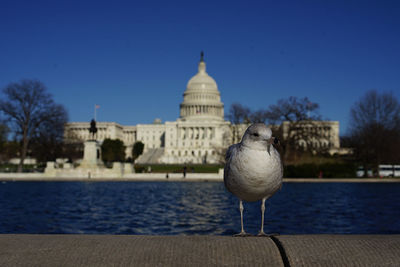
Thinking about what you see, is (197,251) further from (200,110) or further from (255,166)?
(200,110)

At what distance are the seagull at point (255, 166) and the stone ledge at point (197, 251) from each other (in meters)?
0.74

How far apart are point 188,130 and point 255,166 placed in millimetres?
130660

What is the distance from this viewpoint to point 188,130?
441 feet

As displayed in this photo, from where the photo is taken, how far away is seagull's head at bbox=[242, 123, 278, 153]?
3.77m

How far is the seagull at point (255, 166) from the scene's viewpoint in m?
3.82

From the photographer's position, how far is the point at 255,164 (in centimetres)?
389

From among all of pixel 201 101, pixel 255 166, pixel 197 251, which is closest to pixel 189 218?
pixel 255 166

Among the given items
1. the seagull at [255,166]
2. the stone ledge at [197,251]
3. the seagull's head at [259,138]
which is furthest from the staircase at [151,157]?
the stone ledge at [197,251]

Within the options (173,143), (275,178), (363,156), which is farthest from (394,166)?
(173,143)

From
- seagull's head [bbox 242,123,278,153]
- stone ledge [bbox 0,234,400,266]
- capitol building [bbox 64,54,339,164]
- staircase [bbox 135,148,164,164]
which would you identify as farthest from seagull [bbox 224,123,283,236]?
capitol building [bbox 64,54,339,164]

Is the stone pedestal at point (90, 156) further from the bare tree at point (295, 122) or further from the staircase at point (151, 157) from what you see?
the staircase at point (151, 157)

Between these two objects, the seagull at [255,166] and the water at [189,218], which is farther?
the water at [189,218]

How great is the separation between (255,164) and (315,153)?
53909 mm

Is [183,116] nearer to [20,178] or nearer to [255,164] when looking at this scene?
[20,178]
